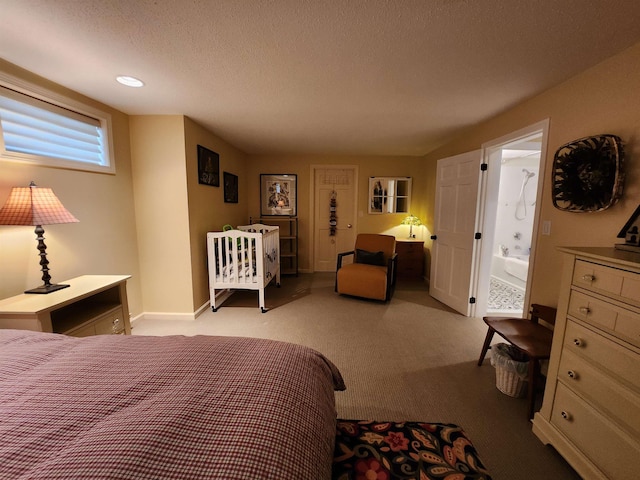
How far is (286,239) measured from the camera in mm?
4926

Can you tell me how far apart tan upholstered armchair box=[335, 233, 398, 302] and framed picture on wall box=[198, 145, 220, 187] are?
2.08 meters

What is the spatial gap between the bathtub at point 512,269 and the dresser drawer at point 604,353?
10.1 feet

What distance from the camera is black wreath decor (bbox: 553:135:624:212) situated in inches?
56.8

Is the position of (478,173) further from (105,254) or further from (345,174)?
(105,254)

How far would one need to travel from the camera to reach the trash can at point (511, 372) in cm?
170

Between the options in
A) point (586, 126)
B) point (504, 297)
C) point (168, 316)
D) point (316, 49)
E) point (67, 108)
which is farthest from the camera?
point (504, 297)

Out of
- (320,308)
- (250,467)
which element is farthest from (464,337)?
(250,467)

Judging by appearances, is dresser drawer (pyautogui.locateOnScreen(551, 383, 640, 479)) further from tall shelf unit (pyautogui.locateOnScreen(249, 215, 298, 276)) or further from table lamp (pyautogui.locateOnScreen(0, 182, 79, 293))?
tall shelf unit (pyautogui.locateOnScreen(249, 215, 298, 276))

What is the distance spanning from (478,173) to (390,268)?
4.98ft

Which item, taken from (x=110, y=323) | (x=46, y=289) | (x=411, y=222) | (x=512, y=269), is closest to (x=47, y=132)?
(x=46, y=289)

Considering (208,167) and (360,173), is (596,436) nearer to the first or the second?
(208,167)

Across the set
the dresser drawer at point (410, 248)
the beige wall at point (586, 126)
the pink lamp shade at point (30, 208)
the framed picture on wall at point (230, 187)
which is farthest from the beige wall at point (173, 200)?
the dresser drawer at point (410, 248)

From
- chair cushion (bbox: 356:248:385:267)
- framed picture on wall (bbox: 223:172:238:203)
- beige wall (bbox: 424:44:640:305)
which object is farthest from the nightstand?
framed picture on wall (bbox: 223:172:238:203)

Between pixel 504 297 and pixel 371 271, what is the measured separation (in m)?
1.99
